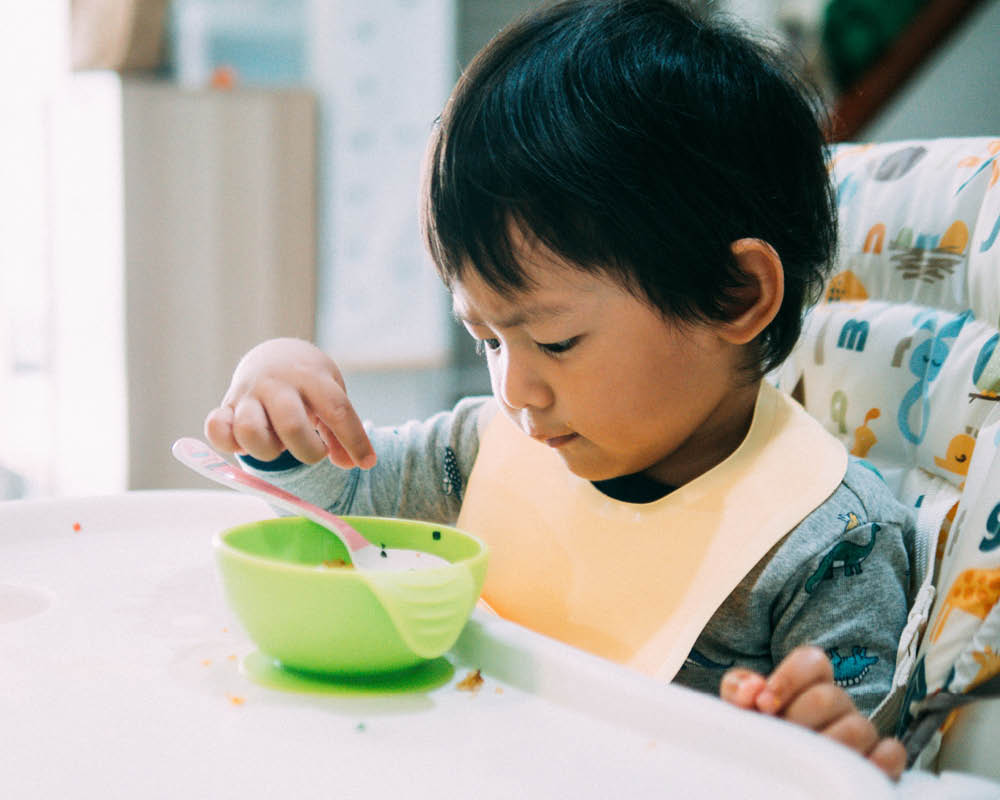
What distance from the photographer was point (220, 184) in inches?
103

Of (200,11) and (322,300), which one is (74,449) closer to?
(322,300)

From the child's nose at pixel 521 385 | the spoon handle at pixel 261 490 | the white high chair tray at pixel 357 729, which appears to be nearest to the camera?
the white high chair tray at pixel 357 729

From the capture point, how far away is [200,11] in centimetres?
271

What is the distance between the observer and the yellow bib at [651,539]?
0.84 metres

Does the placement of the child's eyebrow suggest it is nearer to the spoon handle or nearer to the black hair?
the black hair

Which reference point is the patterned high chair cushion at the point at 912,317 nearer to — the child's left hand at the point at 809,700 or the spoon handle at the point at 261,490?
the child's left hand at the point at 809,700

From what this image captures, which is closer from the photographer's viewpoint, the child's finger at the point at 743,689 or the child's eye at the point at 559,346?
the child's finger at the point at 743,689

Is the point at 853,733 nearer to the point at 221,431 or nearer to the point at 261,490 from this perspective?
the point at 261,490

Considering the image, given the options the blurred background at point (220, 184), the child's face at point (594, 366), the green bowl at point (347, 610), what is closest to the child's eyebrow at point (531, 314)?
the child's face at point (594, 366)

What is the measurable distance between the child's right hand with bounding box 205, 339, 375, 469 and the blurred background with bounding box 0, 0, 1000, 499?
167cm

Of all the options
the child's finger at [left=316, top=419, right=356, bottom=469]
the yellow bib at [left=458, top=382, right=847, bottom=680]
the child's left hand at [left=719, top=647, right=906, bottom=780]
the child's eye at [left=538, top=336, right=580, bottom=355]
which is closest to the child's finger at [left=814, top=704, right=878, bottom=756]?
the child's left hand at [left=719, top=647, right=906, bottom=780]

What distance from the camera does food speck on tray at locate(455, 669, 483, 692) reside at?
63 cm

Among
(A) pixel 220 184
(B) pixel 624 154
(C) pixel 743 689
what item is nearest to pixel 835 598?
(C) pixel 743 689

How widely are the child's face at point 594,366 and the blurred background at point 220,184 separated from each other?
72.1 inches
